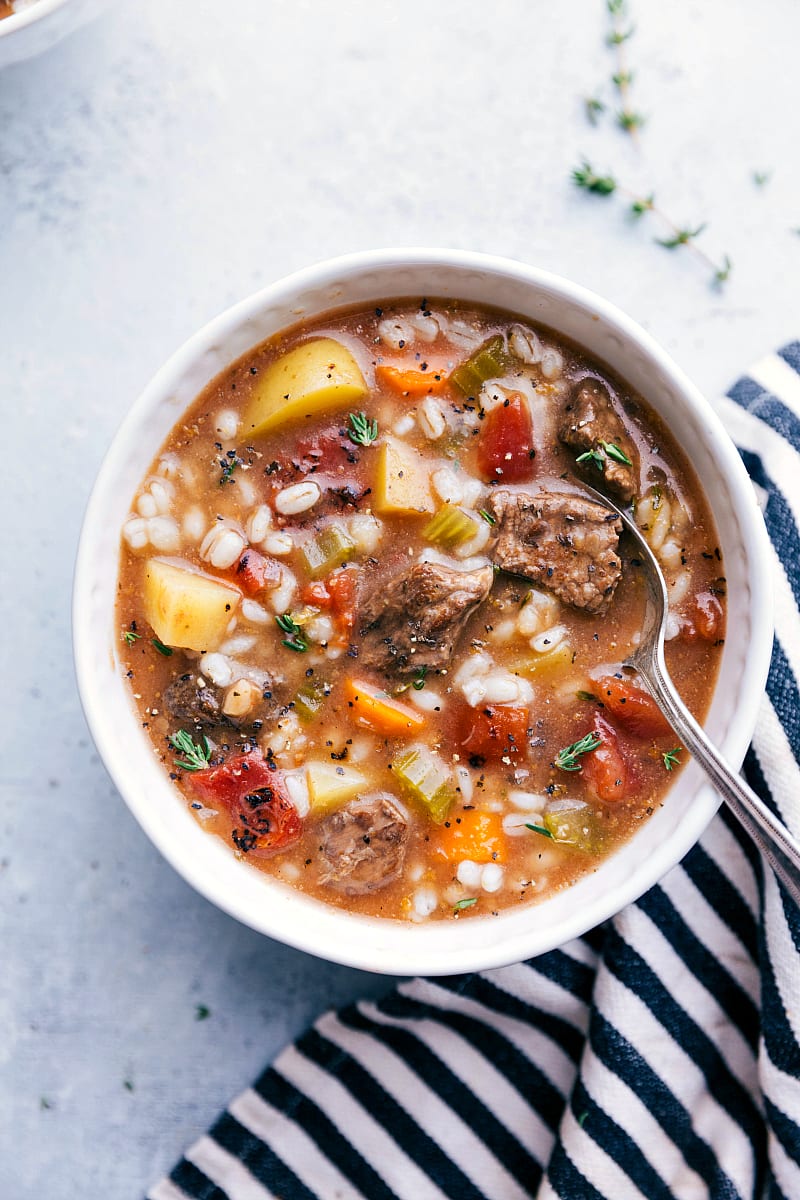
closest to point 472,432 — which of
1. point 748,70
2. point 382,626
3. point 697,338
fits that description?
point 382,626

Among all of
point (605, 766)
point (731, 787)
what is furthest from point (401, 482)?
point (731, 787)

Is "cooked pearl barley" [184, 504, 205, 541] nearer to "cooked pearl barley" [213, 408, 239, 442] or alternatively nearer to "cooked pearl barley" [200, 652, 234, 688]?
"cooked pearl barley" [213, 408, 239, 442]

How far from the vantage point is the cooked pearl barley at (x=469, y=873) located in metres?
3.24

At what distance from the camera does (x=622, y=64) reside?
12.6ft

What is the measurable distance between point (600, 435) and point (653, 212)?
3.71 feet

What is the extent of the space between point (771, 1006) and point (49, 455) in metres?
2.99

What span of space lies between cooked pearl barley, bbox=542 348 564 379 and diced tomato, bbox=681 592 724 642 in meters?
0.77

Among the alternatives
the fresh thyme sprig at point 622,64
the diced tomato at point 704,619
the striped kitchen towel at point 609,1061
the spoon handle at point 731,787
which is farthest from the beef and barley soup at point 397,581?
the fresh thyme sprig at point 622,64

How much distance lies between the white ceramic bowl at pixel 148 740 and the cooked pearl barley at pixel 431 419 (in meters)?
0.33

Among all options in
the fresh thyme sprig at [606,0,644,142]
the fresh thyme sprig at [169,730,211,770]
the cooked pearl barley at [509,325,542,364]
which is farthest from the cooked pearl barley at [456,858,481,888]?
the fresh thyme sprig at [606,0,644,142]

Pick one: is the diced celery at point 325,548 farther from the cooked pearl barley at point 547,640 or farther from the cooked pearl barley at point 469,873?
the cooked pearl barley at point 469,873

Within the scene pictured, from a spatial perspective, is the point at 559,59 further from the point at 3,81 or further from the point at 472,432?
the point at 3,81

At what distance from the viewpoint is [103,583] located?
10.4ft

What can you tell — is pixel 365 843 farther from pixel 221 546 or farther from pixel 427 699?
pixel 221 546
